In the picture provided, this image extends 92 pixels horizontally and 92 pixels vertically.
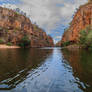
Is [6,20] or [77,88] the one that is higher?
[6,20]

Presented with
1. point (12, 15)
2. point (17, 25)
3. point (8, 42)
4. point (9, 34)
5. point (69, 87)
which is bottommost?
point (69, 87)

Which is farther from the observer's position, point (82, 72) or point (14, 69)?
point (14, 69)

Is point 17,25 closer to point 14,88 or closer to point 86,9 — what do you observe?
point 86,9

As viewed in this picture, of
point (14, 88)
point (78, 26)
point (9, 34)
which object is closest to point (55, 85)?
point (14, 88)

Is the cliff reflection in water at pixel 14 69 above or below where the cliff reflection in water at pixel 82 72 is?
above

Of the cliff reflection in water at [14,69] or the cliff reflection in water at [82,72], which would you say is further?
the cliff reflection in water at [14,69]

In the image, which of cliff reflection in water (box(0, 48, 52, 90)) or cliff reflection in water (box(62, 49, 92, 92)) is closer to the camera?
cliff reflection in water (box(62, 49, 92, 92))

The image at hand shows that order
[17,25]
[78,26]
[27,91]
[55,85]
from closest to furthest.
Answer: [27,91] → [55,85] → [78,26] → [17,25]

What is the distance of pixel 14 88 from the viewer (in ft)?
19.5

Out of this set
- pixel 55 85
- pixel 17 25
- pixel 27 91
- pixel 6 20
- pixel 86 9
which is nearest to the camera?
pixel 27 91

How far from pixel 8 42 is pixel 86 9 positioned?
75127 mm

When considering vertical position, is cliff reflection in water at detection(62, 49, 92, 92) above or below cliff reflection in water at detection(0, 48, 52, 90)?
below

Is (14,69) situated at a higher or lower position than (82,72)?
higher

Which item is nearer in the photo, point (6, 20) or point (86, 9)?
point (86, 9)
